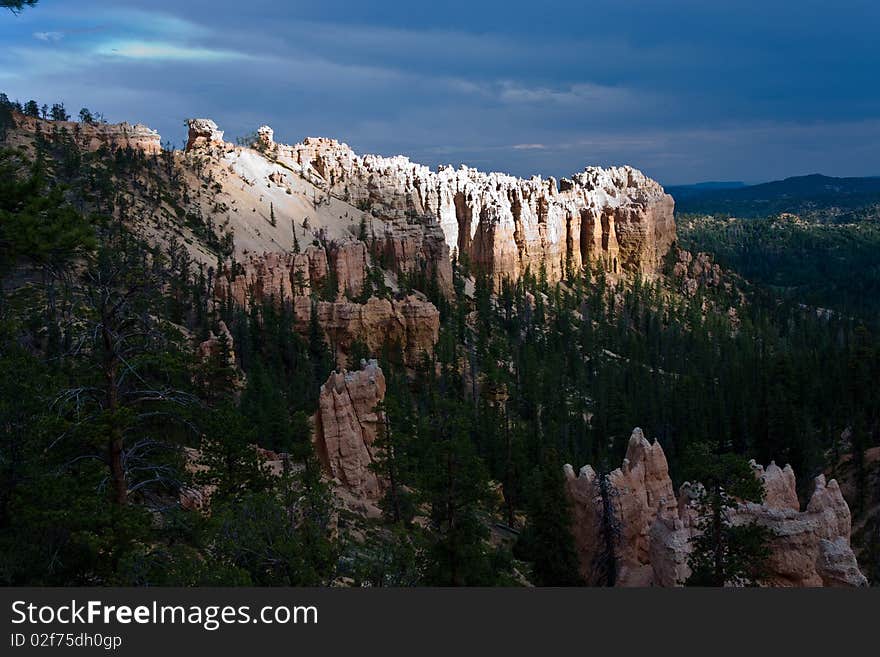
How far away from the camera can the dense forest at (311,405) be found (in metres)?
12.7

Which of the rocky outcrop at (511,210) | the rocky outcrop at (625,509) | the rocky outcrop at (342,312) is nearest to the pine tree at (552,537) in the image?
the rocky outcrop at (625,509)

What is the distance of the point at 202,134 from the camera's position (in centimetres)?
9212

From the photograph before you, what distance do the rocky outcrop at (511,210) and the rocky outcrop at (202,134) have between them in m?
12.4

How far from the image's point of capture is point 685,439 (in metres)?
45.8

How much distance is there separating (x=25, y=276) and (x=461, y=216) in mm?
69574

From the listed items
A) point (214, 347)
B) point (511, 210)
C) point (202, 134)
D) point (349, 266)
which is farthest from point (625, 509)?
point (511, 210)

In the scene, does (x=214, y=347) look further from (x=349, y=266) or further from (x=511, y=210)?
(x=511, y=210)

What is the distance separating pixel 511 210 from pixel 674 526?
9084cm

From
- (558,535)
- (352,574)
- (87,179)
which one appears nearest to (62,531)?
(352,574)

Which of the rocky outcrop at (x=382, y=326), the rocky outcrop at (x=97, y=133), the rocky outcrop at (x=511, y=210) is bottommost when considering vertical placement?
the rocky outcrop at (x=382, y=326)

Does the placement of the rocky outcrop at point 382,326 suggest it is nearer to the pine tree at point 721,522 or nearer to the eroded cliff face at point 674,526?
the eroded cliff face at point 674,526

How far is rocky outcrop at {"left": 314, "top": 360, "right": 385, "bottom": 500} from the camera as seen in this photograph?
3156 centimetres

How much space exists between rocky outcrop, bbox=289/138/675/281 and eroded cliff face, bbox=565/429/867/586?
72124 millimetres

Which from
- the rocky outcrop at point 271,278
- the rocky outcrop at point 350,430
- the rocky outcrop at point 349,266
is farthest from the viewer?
the rocky outcrop at point 349,266
